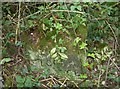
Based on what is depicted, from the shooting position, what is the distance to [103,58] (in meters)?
2.55

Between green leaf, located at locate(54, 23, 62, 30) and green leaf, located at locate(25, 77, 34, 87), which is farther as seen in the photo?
green leaf, located at locate(54, 23, 62, 30)

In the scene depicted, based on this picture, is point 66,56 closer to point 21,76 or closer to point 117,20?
point 21,76

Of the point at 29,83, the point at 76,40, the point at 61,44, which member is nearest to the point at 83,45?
the point at 76,40

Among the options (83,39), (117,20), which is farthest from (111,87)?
(117,20)

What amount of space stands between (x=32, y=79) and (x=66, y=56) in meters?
0.33

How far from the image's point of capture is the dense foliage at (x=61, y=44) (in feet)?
7.82

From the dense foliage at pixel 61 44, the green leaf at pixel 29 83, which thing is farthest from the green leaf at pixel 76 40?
the green leaf at pixel 29 83

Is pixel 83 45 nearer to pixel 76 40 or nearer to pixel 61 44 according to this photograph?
pixel 76 40

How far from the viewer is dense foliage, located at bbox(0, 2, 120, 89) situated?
2383 millimetres

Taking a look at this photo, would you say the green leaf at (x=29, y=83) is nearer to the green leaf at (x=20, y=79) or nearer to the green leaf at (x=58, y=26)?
the green leaf at (x=20, y=79)

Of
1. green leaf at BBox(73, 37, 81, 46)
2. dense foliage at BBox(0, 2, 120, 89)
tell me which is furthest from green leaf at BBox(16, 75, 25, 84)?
green leaf at BBox(73, 37, 81, 46)

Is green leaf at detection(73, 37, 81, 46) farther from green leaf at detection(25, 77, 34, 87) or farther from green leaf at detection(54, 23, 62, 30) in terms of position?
green leaf at detection(25, 77, 34, 87)

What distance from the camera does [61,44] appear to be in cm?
254

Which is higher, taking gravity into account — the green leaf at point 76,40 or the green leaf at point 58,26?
the green leaf at point 58,26
